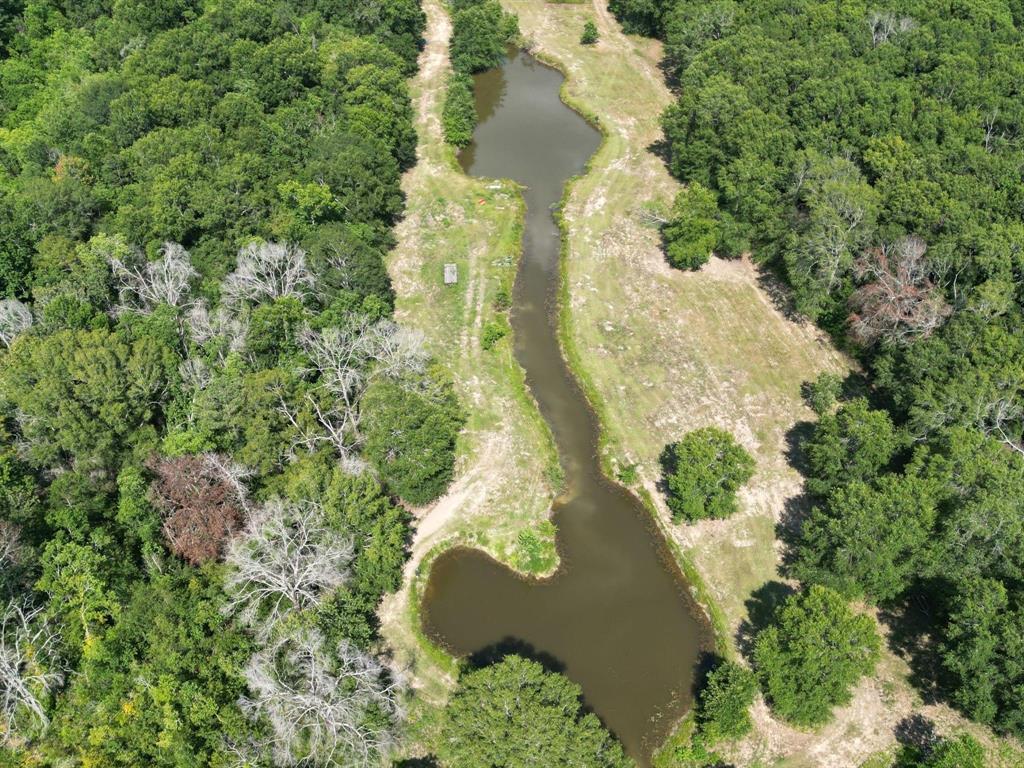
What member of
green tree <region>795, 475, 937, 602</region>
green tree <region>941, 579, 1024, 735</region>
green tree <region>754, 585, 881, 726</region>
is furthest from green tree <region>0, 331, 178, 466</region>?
green tree <region>941, 579, 1024, 735</region>

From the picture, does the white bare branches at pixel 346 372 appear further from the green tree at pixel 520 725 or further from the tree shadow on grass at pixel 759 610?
the tree shadow on grass at pixel 759 610

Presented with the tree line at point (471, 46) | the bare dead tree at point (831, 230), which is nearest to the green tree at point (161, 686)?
the bare dead tree at point (831, 230)

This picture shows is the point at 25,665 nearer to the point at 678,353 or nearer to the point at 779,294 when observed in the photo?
the point at 678,353

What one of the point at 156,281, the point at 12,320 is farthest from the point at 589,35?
the point at 12,320

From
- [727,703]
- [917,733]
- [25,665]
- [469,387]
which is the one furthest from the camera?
A: [469,387]

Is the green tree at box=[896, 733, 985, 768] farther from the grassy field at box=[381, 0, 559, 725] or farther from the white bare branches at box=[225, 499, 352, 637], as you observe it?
the white bare branches at box=[225, 499, 352, 637]

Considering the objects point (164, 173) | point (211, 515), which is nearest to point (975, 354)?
point (211, 515)

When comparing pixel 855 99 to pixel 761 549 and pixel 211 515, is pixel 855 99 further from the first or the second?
pixel 211 515
